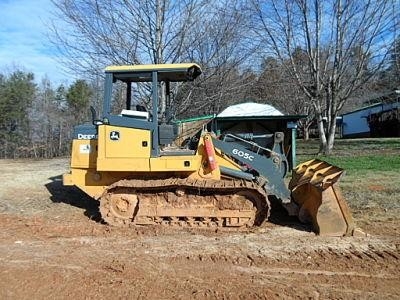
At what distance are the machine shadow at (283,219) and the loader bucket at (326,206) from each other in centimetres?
13

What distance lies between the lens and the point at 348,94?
741 inches

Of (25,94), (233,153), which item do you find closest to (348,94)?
(233,153)

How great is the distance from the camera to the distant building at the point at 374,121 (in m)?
39.6

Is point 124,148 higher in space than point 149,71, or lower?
lower

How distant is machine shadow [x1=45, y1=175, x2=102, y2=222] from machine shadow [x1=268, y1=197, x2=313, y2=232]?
2988 mm

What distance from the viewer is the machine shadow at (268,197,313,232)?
760 centimetres

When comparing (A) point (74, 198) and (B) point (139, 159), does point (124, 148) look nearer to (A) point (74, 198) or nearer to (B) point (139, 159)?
(B) point (139, 159)

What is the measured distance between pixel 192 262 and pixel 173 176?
8.08 ft

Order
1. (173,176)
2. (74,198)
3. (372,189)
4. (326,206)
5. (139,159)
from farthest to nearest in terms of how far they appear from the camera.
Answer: (372,189), (74,198), (173,176), (139,159), (326,206)

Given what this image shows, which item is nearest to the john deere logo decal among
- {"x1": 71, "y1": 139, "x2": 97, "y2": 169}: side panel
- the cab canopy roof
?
{"x1": 71, "y1": 139, "x2": 97, "y2": 169}: side panel

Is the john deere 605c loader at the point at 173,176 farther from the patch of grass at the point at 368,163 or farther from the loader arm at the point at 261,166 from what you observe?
the patch of grass at the point at 368,163

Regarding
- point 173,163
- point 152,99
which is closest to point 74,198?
point 173,163

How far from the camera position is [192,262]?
5.88 metres

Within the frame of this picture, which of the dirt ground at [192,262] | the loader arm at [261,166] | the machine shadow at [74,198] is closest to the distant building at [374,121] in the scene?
the machine shadow at [74,198]
